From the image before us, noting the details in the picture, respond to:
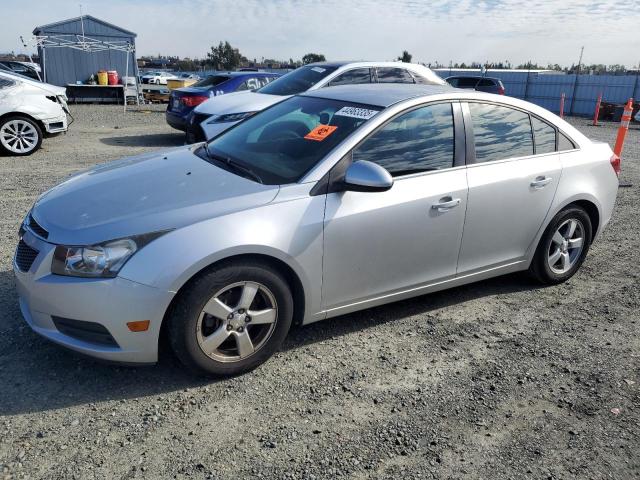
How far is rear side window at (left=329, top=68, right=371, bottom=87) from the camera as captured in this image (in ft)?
29.8

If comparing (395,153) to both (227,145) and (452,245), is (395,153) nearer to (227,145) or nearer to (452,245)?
(452,245)

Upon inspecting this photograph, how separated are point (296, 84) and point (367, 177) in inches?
261

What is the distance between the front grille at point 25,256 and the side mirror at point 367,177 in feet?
6.00

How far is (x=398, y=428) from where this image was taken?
9.27ft

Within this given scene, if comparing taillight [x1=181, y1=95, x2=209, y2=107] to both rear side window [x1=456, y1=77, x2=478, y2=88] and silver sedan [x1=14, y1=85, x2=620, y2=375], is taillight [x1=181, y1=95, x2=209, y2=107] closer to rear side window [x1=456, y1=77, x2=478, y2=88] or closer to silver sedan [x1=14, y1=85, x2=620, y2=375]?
silver sedan [x1=14, y1=85, x2=620, y2=375]

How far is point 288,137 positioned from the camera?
379cm

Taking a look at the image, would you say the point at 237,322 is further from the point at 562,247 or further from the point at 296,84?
the point at 296,84

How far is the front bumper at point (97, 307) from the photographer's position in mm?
2738

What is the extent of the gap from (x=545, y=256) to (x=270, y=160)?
246cm

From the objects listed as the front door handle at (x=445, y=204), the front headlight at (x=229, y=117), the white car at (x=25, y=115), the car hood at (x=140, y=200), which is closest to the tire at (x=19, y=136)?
the white car at (x=25, y=115)

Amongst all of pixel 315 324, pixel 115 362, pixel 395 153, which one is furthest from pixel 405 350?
pixel 115 362

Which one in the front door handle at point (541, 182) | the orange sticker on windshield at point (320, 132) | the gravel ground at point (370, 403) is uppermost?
the orange sticker on windshield at point (320, 132)

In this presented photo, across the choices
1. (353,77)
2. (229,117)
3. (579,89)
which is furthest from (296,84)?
(579,89)

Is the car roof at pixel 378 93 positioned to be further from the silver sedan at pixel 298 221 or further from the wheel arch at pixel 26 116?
the wheel arch at pixel 26 116
